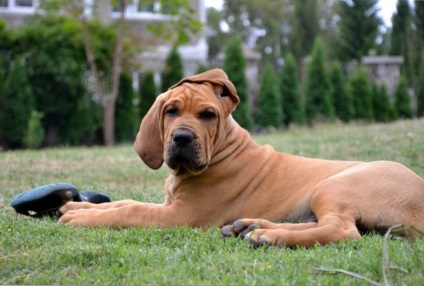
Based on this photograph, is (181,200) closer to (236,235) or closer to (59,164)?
(236,235)

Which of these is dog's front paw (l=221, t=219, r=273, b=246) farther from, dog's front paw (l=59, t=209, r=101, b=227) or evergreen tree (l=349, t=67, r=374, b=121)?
A: evergreen tree (l=349, t=67, r=374, b=121)

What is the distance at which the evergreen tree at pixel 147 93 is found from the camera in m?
16.7

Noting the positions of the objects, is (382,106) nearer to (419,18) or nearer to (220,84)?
(419,18)

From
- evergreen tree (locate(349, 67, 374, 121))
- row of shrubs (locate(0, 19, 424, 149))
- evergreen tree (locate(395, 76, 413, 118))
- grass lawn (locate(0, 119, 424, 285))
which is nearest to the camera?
grass lawn (locate(0, 119, 424, 285))

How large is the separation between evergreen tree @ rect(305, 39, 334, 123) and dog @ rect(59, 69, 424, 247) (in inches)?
543

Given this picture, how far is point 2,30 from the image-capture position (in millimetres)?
15305

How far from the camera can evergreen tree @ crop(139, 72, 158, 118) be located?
1666 cm

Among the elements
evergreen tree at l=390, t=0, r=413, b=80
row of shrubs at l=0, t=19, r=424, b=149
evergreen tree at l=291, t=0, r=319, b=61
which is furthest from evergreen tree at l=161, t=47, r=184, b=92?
evergreen tree at l=291, t=0, r=319, b=61

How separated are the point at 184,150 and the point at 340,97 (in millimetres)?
15444

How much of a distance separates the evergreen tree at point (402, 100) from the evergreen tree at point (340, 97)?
203 cm

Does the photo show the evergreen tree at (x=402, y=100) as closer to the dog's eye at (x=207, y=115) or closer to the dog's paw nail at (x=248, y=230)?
the dog's eye at (x=207, y=115)

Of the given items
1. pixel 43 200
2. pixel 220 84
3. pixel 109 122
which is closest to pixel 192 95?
pixel 220 84

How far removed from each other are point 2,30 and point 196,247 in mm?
12837

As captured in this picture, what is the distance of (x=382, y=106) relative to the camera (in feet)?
65.9
